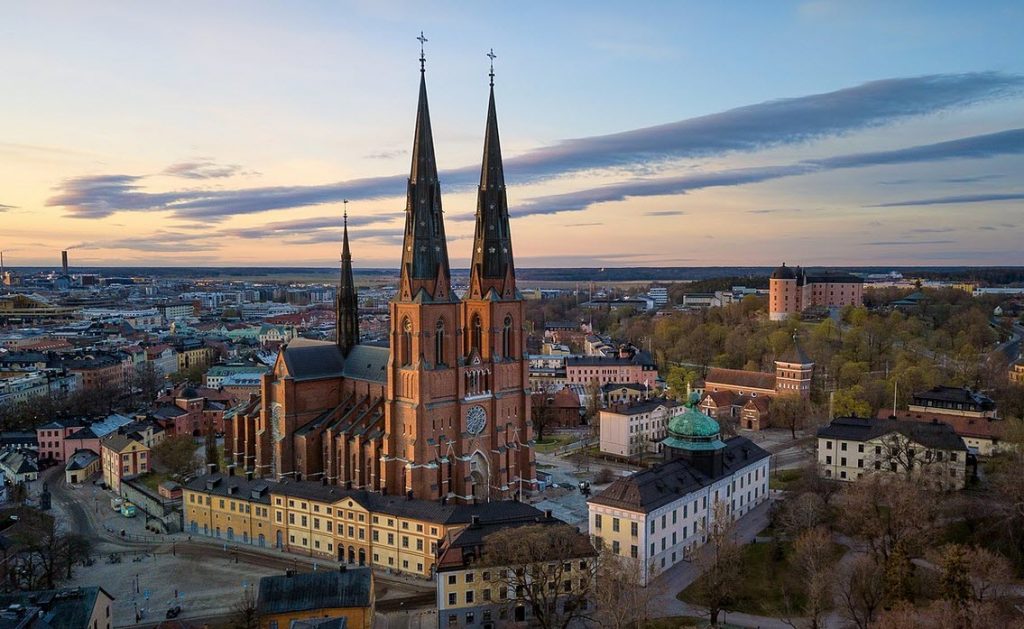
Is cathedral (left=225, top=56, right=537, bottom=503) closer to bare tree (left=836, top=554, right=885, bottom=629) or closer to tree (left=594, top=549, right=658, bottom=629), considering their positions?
tree (left=594, top=549, right=658, bottom=629)

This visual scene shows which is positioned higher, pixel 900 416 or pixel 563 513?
pixel 900 416

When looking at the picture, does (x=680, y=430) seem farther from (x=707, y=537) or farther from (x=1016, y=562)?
(x=1016, y=562)

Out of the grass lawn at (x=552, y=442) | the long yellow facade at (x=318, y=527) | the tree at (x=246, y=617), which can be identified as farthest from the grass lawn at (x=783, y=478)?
the tree at (x=246, y=617)

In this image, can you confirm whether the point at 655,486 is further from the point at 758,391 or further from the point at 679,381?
the point at 679,381

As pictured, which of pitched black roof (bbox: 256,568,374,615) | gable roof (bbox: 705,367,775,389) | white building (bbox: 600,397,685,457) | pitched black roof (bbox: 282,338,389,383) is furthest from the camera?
gable roof (bbox: 705,367,775,389)

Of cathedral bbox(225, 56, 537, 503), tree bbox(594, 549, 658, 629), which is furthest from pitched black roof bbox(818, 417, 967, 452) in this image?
tree bbox(594, 549, 658, 629)

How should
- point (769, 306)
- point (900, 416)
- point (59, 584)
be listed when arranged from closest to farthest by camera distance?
1. point (59, 584)
2. point (900, 416)
3. point (769, 306)

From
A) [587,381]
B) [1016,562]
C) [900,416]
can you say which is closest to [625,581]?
[1016,562]
